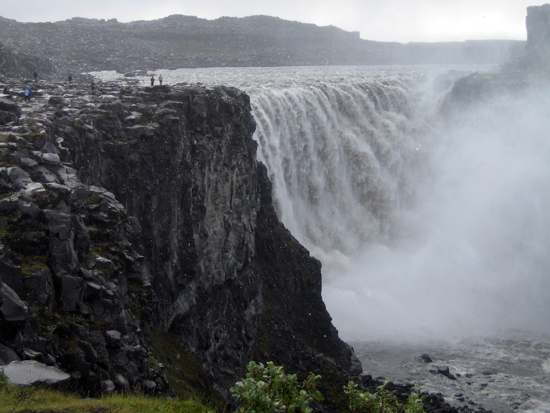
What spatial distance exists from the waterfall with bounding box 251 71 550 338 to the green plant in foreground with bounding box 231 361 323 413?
34832mm

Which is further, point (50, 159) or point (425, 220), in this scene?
point (425, 220)

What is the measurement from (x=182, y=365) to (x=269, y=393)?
46.8 ft

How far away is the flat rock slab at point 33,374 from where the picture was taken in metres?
10.5

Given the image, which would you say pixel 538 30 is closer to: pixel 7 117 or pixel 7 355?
pixel 7 117

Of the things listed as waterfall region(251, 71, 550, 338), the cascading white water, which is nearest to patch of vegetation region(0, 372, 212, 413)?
the cascading white water

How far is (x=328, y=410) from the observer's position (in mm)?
30141

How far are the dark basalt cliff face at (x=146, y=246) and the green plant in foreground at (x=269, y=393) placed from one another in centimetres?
378

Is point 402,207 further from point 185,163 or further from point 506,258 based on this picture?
point 185,163

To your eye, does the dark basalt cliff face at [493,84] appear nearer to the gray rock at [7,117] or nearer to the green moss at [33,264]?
the gray rock at [7,117]

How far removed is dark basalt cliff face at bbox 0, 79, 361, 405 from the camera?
13.5m

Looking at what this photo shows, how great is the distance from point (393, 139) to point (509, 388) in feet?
123

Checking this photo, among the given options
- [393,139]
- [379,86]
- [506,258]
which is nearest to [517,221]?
[506,258]

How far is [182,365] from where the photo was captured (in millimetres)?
24141

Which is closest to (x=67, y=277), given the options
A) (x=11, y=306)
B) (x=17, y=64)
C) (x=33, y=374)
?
(x=11, y=306)
